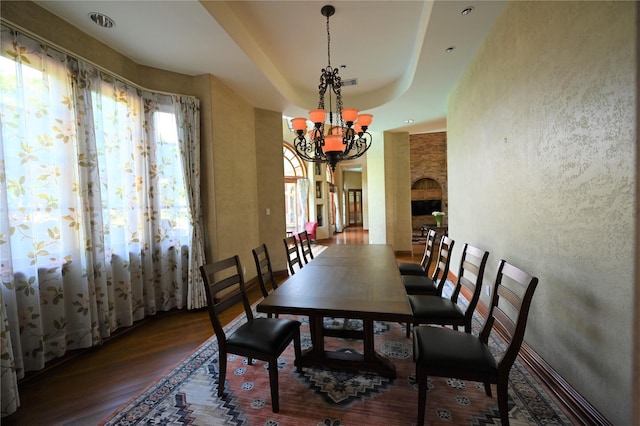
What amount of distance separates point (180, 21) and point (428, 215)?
9785mm

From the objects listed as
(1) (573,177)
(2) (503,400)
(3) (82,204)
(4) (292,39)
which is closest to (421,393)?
(2) (503,400)

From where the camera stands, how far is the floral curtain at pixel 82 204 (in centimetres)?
193

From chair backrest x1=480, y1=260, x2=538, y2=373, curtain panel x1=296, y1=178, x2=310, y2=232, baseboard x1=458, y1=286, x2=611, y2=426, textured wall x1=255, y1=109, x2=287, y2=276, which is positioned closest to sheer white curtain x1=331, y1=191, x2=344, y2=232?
curtain panel x1=296, y1=178, x2=310, y2=232

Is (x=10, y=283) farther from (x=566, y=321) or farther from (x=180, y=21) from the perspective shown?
(x=566, y=321)

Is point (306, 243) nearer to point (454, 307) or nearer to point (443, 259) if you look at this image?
point (443, 259)

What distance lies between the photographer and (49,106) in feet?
7.06

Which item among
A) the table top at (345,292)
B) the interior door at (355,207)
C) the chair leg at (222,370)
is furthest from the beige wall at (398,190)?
the interior door at (355,207)

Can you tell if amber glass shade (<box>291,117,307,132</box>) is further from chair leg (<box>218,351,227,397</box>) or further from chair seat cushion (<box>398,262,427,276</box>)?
chair leg (<box>218,351,227,397</box>)

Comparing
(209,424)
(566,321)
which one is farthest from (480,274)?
(209,424)

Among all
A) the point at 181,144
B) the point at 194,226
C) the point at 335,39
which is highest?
the point at 335,39

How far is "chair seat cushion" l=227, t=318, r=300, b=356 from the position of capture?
1.68m

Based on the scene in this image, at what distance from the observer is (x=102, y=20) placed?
2293 millimetres

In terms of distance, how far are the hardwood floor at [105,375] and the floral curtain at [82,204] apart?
119 millimetres

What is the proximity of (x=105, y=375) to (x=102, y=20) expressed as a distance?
295 cm
